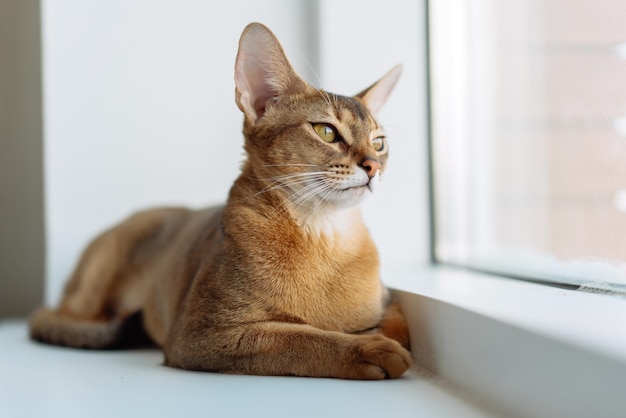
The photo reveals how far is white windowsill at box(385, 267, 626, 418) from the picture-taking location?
90 cm

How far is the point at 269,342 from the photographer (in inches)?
54.6

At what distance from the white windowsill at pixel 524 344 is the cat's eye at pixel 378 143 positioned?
0.32 m

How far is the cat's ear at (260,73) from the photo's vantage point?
150 centimetres

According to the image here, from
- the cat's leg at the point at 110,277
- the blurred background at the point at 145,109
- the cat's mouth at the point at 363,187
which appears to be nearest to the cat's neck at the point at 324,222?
the cat's mouth at the point at 363,187

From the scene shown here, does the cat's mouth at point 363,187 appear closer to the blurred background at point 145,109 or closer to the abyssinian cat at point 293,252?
the abyssinian cat at point 293,252

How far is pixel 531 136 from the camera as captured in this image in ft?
6.04

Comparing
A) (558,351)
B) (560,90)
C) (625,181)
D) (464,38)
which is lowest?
(558,351)

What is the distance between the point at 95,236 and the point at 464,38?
1357 millimetres

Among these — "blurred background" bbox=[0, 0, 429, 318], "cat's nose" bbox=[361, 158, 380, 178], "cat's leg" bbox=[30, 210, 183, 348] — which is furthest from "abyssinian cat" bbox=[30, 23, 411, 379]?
"cat's leg" bbox=[30, 210, 183, 348]

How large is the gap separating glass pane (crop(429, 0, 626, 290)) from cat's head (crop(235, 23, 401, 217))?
0.42 metres

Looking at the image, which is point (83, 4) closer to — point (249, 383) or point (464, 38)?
point (464, 38)

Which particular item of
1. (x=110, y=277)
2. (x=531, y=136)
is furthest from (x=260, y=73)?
(x=110, y=277)

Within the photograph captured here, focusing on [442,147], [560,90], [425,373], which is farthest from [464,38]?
[425,373]

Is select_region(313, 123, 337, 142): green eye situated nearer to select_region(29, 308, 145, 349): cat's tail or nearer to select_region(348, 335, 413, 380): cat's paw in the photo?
select_region(348, 335, 413, 380): cat's paw
